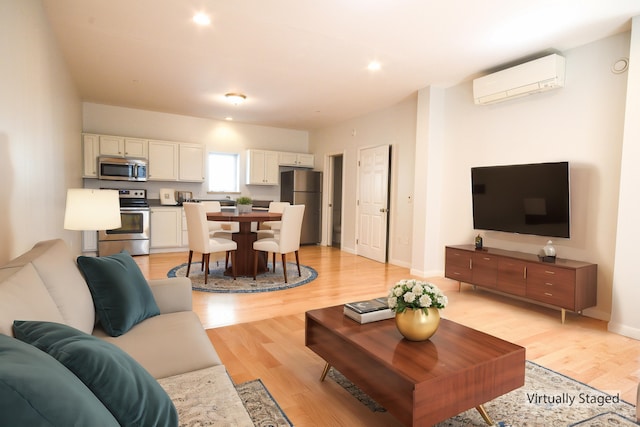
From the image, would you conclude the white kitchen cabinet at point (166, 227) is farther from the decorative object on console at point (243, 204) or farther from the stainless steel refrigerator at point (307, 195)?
the stainless steel refrigerator at point (307, 195)

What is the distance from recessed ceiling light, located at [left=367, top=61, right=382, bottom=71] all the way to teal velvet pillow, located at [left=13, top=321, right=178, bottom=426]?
3.89m

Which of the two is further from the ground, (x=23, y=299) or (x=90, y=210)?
(x=90, y=210)

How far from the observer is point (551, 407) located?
1.97m

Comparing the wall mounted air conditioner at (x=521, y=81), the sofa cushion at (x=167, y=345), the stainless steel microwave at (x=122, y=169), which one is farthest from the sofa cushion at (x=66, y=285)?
the stainless steel microwave at (x=122, y=169)

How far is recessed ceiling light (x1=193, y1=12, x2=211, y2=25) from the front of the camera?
3.06 m

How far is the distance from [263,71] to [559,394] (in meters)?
4.17

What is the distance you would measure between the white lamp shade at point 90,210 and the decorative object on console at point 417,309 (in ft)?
6.35

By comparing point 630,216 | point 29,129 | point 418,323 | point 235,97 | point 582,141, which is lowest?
point 418,323

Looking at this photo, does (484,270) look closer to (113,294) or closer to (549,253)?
(549,253)

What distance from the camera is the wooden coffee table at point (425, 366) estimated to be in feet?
4.92

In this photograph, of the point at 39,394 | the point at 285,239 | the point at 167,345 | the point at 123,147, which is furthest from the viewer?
the point at 123,147

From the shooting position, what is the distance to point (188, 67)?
4297mm

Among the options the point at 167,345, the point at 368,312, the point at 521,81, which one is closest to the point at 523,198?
the point at 521,81

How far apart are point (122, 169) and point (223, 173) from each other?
1.92 m
